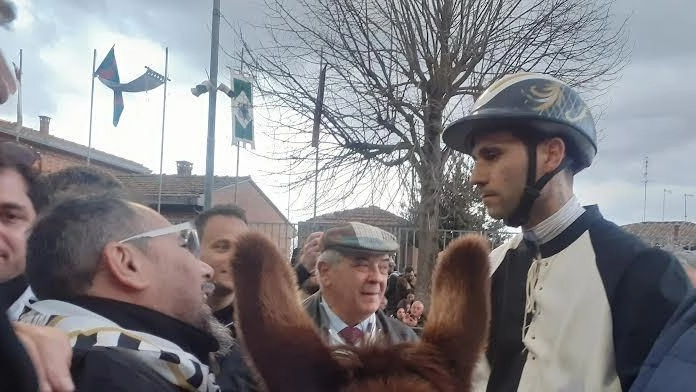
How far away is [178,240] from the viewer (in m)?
2.04

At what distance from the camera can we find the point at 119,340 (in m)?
1.61

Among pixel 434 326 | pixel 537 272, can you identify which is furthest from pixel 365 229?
pixel 434 326

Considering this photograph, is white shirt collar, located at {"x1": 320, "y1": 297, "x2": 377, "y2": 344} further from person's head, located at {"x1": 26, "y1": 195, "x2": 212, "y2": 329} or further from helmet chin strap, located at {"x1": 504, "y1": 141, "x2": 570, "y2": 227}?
person's head, located at {"x1": 26, "y1": 195, "x2": 212, "y2": 329}

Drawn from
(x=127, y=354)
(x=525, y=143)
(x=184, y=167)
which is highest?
(x=184, y=167)

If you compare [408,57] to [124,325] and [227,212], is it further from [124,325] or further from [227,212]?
[124,325]

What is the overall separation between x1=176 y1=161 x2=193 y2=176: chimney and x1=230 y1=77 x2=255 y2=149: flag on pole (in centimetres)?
2881

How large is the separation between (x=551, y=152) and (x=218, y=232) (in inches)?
80.8

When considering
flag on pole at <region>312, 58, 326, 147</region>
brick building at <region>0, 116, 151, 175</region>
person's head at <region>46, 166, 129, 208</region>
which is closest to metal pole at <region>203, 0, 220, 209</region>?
flag on pole at <region>312, 58, 326, 147</region>

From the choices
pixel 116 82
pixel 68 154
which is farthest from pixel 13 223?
pixel 68 154

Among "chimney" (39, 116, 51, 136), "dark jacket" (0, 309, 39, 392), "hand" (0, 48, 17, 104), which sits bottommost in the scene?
"dark jacket" (0, 309, 39, 392)

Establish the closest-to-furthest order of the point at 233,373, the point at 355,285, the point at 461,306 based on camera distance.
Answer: the point at 461,306
the point at 233,373
the point at 355,285

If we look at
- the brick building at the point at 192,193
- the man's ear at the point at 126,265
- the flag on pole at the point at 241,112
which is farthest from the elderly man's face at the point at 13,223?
the brick building at the point at 192,193

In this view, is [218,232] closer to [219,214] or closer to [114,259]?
[219,214]

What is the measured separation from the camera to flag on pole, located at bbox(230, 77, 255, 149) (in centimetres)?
937
